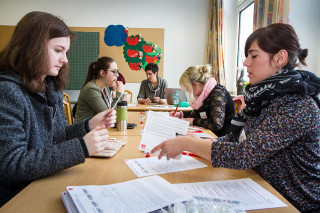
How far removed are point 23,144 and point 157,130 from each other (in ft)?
1.84

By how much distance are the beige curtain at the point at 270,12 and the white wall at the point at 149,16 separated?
208cm

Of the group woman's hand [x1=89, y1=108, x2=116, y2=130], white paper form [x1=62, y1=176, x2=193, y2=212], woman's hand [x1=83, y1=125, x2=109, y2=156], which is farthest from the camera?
woman's hand [x1=89, y1=108, x2=116, y2=130]

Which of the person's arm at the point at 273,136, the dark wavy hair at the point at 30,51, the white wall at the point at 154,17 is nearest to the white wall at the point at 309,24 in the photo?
the person's arm at the point at 273,136

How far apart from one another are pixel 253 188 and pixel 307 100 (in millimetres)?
389

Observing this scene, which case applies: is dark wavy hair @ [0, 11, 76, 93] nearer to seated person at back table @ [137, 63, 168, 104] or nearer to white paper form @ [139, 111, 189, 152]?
white paper form @ [139, 111, 189, 152]

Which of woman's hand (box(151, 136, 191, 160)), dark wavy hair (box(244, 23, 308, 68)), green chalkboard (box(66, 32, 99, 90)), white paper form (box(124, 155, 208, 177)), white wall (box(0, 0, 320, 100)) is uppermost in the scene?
white wall (box(0, 0, 320, 100))

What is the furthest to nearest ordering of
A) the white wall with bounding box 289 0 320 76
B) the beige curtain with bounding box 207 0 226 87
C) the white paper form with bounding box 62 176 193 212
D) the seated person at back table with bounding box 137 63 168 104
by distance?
the beige curtain with bounding box 207 0 226 87
the seated person at back table with bounding box 137 63 168 104
the white wall with bounding box 289 0 320 76
the white paper form with bounding box 62 176 193 212

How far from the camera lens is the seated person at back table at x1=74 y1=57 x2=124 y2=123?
2.28m

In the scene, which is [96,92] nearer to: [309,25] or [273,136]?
[273,136]

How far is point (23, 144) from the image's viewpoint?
34.4 inches

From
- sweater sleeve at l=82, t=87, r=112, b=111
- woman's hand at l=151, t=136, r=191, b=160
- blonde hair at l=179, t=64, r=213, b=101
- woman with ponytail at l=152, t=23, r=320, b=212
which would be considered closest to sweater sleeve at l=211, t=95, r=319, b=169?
woman with ponytail at l=152, t=23, r=320, b=212

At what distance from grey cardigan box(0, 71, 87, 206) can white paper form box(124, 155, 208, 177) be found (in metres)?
0.23

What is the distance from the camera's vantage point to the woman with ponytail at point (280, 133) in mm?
904

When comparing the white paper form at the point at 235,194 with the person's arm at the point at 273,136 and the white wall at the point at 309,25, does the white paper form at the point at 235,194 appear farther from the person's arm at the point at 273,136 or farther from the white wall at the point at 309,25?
the white wall at the point at 309,25
